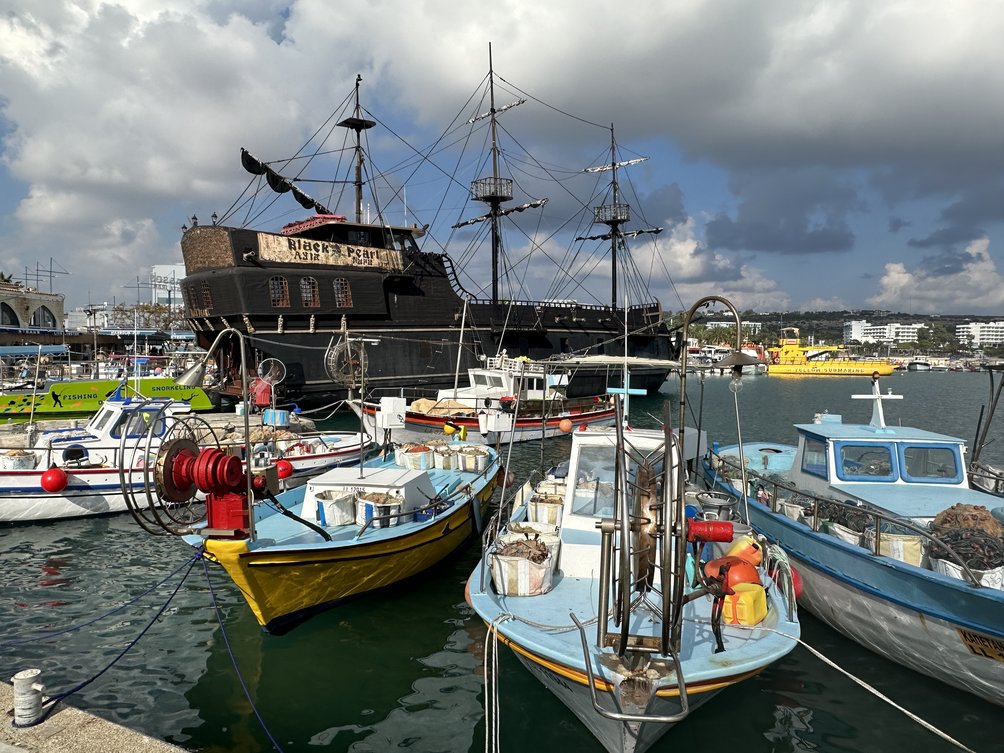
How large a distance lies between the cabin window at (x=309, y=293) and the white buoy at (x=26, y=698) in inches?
1172

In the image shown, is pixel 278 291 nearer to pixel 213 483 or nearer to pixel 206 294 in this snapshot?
pixel 206 294

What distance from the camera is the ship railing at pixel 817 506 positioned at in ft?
25.5

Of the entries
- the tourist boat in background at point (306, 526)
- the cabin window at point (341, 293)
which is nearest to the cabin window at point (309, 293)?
the cabin window at point (341, 293)

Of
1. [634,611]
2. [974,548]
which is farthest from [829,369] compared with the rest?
[634,611]

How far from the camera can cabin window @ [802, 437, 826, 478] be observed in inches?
458

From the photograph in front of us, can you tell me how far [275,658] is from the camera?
9344 mm

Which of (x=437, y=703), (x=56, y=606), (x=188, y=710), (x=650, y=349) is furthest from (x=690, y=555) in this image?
(x=650, y=349)

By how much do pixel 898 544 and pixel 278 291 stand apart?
103 ft

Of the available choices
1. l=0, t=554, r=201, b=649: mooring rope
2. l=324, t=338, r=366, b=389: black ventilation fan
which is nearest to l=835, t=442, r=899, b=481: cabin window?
l=0, t=554, r=201, b=649: mooring rope

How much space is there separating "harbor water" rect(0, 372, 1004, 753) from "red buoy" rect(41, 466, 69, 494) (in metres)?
3.09

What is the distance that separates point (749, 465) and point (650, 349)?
3601 cm

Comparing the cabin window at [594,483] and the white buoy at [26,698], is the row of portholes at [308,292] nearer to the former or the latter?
the cabin window at [594,483]

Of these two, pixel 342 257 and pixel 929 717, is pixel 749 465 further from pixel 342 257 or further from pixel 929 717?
pixel 342 257

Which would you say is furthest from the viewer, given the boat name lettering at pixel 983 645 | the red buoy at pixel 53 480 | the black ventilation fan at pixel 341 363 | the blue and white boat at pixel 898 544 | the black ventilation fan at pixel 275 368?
the black ventilation fan at pixel 275 368
